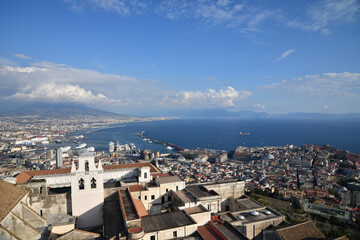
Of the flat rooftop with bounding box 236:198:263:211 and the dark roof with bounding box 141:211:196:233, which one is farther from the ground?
the dark roof with bounding box 141:211:196:233

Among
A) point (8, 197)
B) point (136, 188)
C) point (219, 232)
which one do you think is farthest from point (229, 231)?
point (8, 197)

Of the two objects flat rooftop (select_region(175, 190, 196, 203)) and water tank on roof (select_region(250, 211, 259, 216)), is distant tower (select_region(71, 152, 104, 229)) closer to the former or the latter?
flat rooftop (select_region(175, 190, 196, 203))

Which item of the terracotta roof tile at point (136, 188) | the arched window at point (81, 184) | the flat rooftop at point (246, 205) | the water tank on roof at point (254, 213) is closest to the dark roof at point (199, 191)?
the flat rooftop at point (246, 205)

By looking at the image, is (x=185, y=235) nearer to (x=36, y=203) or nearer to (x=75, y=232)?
(x=75, y=232)

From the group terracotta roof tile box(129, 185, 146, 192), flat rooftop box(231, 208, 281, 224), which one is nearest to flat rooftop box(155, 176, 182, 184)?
terracotta roof tile box(129, 185, 146, 192)

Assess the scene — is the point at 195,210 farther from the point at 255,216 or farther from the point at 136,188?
the point at 136,188

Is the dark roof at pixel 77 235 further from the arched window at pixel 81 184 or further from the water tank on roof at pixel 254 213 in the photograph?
the water tank on roof at pixel 254 213
